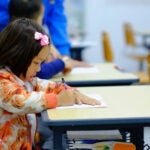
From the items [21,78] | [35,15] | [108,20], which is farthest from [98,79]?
[108,20]

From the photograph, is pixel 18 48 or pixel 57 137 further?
pixel 18 48

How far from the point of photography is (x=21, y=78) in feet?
6.29

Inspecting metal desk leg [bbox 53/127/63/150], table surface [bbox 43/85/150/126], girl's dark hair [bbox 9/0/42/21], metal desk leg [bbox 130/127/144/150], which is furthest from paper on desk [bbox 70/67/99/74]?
metal desk leg [bbox 53/127/63/150]

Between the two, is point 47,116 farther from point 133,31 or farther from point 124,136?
point 133,31

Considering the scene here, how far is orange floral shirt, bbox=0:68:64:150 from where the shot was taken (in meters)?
1.74

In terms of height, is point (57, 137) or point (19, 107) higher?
point (19, 107)

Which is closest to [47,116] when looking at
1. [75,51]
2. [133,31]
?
[75,51]

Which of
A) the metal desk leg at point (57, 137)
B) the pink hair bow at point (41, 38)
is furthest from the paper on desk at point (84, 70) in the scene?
the metal desk leg at point (57, 137)

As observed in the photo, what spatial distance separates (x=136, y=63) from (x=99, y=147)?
20.1ft

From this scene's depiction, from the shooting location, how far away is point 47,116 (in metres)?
1.68

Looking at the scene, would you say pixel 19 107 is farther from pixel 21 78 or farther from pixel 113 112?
pixel 113 112

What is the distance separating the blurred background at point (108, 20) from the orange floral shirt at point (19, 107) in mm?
5505

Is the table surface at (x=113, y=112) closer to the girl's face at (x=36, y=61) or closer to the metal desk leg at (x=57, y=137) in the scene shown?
the metal desk leg at (x=57, y=137)

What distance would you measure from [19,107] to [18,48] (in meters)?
0.25
